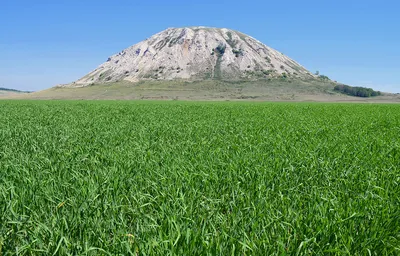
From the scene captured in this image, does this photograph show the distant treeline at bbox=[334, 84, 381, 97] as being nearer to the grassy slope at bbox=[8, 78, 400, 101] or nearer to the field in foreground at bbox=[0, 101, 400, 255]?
the grassy slope at bbox=[8, 78, 400, 101]

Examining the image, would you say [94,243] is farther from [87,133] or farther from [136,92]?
[136,92]

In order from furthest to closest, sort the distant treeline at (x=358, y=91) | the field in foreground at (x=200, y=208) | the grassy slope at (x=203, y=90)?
the distant treeline at (x=358, y=91), the grassy slope at (x=203, y=90), the field in foreground at (x=200, y=208)

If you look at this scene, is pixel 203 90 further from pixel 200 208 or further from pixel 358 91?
pixel 200 208

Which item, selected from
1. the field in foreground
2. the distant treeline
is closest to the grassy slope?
the distant treeline

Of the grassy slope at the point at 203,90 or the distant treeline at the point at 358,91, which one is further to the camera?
the distant treeline at the point at 358,91

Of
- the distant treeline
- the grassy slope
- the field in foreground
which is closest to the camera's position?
the field in foreground

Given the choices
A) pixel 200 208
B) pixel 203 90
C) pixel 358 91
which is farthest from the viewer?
pixel 203 90

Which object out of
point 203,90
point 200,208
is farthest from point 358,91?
point 200,208

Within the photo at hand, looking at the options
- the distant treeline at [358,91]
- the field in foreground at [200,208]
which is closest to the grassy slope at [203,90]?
the distant treeline at [358,91]

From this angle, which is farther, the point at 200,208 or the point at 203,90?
the point at 203,90

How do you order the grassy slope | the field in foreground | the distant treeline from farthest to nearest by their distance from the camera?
the distant treeline → the grassy slope → the field in foreground

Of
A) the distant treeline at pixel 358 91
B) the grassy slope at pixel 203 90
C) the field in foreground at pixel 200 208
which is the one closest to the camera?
the field in foreground at pixel 200 208

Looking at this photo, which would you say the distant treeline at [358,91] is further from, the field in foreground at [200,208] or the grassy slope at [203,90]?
the field in foreground at [200,208]

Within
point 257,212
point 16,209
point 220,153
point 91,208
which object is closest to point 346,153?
point 220,153
